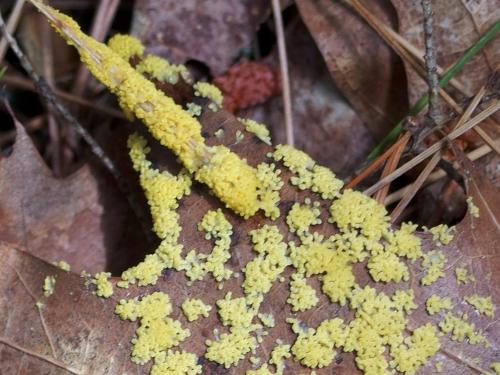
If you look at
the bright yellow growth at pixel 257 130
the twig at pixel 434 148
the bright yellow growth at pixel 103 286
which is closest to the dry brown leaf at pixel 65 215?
the bright yellow growth at pixel 103 286

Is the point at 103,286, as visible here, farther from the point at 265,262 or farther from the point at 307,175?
the point at 307,175

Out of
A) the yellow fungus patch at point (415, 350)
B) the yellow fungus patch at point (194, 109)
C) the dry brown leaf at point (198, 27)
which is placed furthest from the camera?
the dry brown leaf at point (198, 27)

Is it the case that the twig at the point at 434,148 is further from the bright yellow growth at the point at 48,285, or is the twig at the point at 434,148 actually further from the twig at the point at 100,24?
the twig at the point at 100,24

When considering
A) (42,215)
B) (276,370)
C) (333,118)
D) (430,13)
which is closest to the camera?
(276,370)

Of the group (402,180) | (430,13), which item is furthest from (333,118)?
(430,13)

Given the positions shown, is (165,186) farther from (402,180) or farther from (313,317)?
(402,180)

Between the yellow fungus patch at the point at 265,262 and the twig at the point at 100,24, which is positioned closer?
the yellow fungus patch at the point at 265,262
